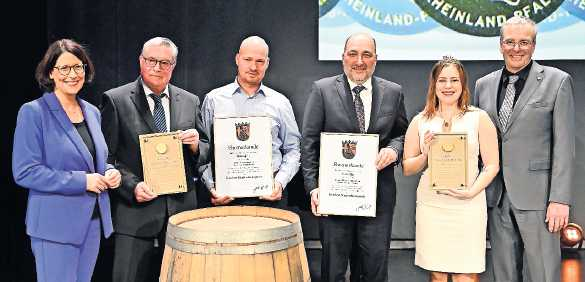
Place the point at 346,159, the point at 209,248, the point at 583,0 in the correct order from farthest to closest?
the point at 583,0 < the point at 346,159 < the point at 209,248

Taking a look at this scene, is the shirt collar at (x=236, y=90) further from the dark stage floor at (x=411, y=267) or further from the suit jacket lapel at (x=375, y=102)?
the dark stage floor at (x=411, y=267)

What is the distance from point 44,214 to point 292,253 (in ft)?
3.85

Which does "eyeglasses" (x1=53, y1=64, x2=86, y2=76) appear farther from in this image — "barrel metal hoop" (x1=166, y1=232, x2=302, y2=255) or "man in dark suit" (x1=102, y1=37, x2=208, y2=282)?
"barrel metal hoop" (x1=166, y1=232, x2=302, y2=255)

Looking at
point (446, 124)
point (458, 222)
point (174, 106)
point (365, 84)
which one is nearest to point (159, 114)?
point (174, 106)

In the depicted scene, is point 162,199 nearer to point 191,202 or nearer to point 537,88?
point 191,202

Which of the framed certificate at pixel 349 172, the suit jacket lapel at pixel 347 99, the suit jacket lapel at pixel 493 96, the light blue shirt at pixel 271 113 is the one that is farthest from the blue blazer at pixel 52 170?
the suit jacket lapel at pixel 493 96

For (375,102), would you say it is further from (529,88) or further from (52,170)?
(52,170)

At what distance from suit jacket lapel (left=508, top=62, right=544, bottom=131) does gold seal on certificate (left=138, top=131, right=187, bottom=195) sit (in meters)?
1.67

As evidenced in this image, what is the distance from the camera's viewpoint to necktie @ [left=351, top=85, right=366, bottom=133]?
324cm

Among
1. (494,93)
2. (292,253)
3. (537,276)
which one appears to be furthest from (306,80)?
(292,253)

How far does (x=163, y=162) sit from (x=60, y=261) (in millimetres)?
631

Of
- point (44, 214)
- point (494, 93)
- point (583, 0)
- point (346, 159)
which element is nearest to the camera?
point (44, 214)

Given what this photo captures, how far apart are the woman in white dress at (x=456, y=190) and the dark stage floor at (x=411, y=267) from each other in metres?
1.40

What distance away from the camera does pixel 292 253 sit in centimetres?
232
